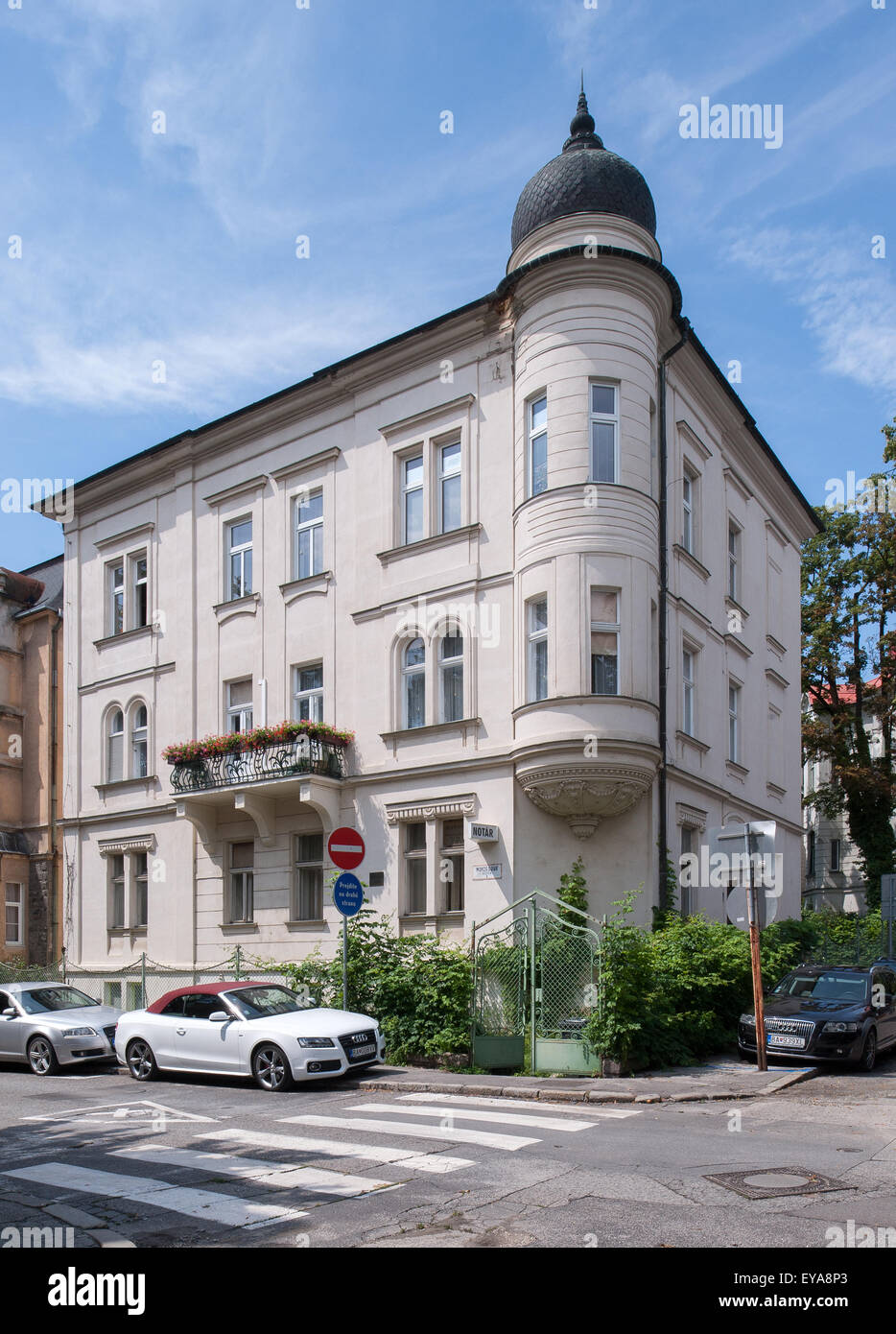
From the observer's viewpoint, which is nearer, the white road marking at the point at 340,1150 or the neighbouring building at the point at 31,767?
the white road marking at the point at 340,1150

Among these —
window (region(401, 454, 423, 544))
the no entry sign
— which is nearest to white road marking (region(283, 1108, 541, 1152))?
the no entry sign

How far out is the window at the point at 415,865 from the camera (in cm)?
2241

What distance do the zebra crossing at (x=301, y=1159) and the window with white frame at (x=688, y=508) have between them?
13642 millimetres

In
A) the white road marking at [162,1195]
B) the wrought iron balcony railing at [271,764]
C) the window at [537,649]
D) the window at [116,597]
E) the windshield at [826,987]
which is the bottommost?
the windshield at [826,987]

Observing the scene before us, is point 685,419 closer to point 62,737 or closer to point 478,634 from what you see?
point 478,634

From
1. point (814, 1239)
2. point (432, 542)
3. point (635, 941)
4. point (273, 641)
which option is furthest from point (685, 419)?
point (814, 1239)

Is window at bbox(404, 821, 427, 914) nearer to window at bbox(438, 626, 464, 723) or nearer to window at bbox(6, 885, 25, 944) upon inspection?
window at bbox(438, 626, 464, 723)

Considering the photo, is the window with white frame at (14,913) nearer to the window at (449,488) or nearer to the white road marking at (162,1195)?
the window at (449,488)

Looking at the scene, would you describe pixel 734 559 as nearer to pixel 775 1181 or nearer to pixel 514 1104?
pixel 514 1104

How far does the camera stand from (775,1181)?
8703 millimetres

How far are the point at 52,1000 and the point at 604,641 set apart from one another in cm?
1097

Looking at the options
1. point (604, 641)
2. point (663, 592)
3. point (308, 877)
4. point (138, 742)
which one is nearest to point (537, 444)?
point (663, 592)

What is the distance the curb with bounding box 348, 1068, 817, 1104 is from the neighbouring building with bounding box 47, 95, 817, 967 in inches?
218

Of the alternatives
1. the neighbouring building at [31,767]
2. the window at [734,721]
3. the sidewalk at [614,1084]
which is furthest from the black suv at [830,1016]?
the neighbouring building at [31,767]
